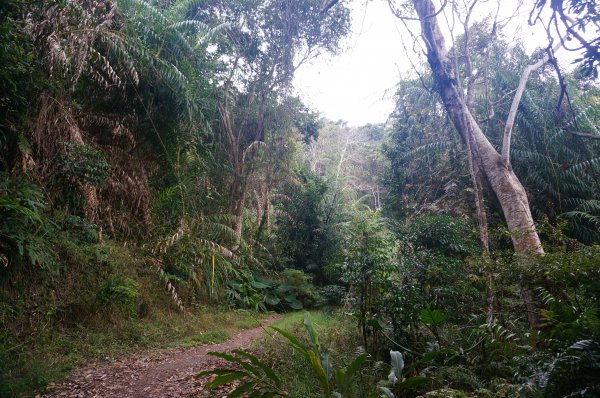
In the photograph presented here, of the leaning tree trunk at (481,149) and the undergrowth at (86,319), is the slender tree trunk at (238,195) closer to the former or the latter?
the undergrowth at (86,319)

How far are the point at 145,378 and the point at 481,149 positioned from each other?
632 centimetres

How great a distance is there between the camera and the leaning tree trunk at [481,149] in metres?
5.37

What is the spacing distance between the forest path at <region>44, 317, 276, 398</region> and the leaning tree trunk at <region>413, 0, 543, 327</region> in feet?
14.1

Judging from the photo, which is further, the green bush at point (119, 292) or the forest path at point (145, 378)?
the green bush at point (119, 292)

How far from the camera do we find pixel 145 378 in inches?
181

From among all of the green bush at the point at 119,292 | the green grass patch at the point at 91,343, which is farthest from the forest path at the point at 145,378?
the green bush at the point at 119,292

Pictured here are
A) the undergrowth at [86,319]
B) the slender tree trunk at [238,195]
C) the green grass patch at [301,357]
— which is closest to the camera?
the green grass patch at [301,357]

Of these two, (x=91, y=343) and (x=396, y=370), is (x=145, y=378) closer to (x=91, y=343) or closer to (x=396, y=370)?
(x=91, y=343)

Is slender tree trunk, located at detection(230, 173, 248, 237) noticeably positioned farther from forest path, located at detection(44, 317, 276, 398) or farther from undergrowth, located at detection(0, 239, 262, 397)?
forest path, located at detection(44, 317, 276, 398)

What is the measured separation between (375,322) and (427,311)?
78 cm

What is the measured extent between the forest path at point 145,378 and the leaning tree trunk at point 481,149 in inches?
170

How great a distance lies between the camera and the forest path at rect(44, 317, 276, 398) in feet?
13.3


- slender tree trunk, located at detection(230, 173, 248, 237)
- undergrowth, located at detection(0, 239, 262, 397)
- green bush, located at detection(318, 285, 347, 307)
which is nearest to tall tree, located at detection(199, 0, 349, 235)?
slender tree trunk, located at detection(230, 173, 248, 237)

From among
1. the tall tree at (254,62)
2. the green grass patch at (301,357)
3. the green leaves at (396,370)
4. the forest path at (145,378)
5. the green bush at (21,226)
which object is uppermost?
the tall tree at (254,62)
